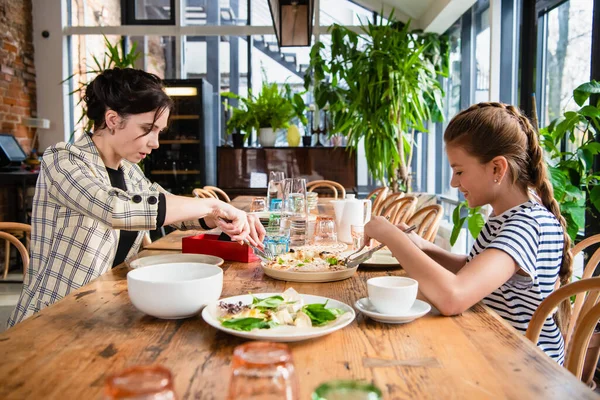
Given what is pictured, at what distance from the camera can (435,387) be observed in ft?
2.30

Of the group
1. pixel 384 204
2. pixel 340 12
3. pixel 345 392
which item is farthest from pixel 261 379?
pixel 340 12

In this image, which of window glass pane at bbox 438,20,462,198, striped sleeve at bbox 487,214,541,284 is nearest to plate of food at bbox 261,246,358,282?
striped sleeve at bbox 487,214,541,284

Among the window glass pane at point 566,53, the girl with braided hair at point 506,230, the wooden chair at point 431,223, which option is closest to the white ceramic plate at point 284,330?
the girl with braided hair at point 506,230

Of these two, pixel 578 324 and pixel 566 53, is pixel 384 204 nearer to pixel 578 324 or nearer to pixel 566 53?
pixel 566 53

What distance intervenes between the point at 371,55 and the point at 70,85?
12.9 ft

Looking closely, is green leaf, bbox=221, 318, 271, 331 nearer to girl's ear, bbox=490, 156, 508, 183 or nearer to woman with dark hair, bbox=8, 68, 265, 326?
woman with dark hair, bbox=8, 68, 265, 326

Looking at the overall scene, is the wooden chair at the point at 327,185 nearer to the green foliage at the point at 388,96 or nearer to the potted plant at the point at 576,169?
the green foliage at the point at 388,96

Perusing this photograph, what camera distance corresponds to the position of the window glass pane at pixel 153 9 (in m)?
6.68

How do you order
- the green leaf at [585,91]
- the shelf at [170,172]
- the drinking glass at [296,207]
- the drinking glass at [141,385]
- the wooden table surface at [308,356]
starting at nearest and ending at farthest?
the drinking glass at [141,385] < the wooden table surface at [308,356] < the drinking glass at [296,207] < the green leaf at [585,91] < the shelf at [170,172]

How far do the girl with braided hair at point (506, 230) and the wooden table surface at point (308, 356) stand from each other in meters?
0.13

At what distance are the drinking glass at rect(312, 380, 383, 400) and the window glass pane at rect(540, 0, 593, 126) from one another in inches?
123

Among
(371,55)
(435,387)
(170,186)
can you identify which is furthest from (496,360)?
(170,186)

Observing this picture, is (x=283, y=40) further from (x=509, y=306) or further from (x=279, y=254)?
(x=509, y=306)

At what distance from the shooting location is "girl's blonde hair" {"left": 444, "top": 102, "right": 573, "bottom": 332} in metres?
1.38
